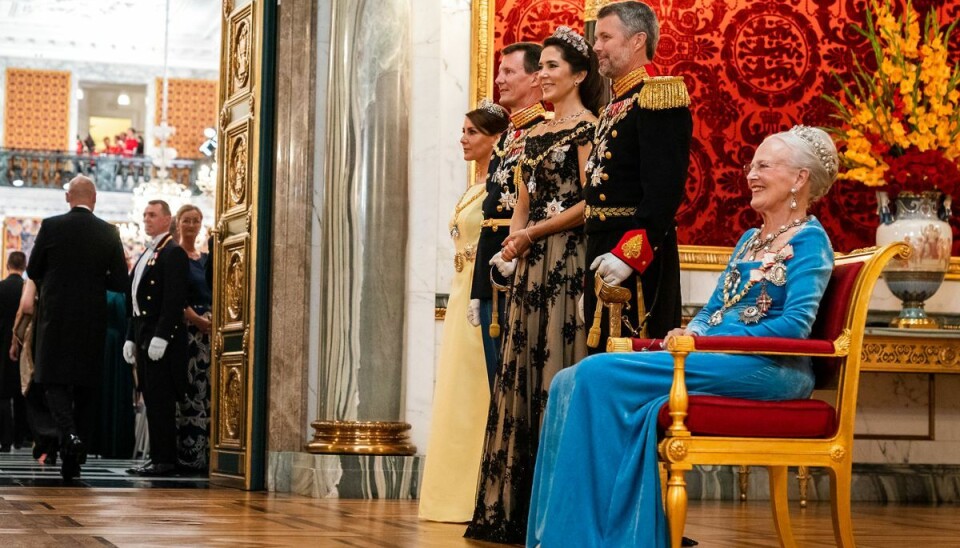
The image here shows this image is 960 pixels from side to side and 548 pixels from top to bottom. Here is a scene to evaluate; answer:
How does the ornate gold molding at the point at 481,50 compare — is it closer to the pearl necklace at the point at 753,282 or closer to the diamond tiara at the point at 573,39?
the diamond tiara at the point at 573,39

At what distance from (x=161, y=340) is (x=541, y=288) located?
142 inches

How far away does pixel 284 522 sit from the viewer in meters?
4.36

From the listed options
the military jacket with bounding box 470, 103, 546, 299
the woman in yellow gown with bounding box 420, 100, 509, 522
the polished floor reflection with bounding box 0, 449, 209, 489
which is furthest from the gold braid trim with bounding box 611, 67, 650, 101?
the polished floor reflection with bounding box 0, 449, 209, 489

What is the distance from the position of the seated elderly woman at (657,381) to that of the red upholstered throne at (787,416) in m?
0.05

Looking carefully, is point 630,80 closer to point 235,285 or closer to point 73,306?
point 235,285

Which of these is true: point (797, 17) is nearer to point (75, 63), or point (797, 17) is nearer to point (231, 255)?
point (231, 255)

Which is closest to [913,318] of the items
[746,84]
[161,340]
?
[746,84]

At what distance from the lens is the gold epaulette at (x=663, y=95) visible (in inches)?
134

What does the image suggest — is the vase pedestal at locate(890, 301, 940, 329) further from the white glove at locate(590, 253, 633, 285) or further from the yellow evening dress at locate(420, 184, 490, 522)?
the white glove at locate(590, 253, 633, 285)

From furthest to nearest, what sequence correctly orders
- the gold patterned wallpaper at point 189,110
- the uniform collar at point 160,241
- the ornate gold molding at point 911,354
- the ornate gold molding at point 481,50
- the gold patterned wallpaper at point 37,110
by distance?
1. the gold patterned wallpaper at point 189,110
2. the gold patterned wallpaper at point 37,110
3. the uniform collar at point 160,241
4. the ornate gold molding at point 481,50
5. the ornate gold molding at point 911,354

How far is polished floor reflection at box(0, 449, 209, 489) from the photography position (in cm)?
627

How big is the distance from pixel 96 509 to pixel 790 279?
2713mm

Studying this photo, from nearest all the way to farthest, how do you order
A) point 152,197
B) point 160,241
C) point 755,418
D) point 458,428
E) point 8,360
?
point 755,418, point 458,428, point 160,241, point 8,360, point 152,197

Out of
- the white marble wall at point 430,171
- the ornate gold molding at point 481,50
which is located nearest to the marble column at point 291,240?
the white marble wall at point 430,171
